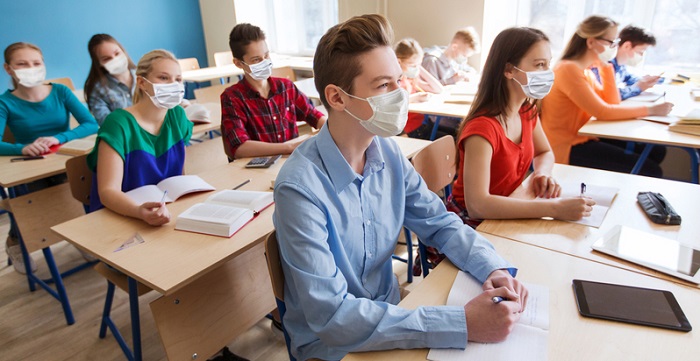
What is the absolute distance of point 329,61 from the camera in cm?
107

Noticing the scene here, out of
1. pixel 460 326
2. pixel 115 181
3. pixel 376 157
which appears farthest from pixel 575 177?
pixel 115 181

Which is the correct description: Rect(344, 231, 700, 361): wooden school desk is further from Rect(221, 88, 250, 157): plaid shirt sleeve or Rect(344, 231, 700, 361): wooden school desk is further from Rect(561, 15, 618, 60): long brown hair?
Rect(561, 15, 618, 60): long brown hair

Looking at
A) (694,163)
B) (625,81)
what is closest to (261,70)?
(694,163)

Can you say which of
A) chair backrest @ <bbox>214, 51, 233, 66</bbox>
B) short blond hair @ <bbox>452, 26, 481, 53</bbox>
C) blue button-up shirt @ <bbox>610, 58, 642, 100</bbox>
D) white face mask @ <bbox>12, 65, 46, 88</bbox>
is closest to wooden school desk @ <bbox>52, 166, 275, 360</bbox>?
white face mask @ <bbox>12, 65, 46, 88</bbox>

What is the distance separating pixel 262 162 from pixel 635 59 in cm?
305

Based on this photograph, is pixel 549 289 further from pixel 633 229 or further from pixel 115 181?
pixel 115 181

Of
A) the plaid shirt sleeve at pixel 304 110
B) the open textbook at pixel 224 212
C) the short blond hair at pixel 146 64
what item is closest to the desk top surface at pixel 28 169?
the short blond hair at pixel 146 64

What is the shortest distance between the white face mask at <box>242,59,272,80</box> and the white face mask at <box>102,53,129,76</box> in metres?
1.23

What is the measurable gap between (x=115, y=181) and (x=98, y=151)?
149 millimetres

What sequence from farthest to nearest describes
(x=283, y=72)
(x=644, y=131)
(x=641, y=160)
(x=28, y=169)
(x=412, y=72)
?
1. (x=283, y=72)
2. (x=412, y=72)
3. (x=641, y=160)
4. (x=644, y=131)
5. (x=28, y=169)

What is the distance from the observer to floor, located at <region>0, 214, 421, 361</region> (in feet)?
6.50

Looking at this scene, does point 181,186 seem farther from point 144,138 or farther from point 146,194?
point 144,138

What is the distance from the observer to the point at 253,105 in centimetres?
236

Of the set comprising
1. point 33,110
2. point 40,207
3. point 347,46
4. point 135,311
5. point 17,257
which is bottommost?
point 17,257
